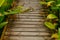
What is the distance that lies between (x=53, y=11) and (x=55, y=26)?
2.60ft

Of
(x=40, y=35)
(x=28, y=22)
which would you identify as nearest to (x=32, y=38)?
(x=40, y=35)

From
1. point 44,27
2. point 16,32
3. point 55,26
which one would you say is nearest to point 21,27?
point 16,32

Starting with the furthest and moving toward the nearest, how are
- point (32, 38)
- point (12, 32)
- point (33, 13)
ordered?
point (33, 13)
point (12, 32)
point (32, 38)

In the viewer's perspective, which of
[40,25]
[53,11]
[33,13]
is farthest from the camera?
[33,13]

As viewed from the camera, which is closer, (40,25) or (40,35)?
(40,35)

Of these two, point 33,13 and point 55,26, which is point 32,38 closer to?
point 55,26

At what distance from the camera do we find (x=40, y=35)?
3.68m

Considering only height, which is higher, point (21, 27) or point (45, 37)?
point (21, 27)

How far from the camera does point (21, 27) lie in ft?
13.2

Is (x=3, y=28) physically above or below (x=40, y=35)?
above

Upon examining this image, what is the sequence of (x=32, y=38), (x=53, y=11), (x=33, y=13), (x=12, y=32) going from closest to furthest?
(x=32, y=38), (x=12, y=32), (x=53, y=11), (x=33, y=13)

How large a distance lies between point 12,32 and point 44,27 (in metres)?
0.77

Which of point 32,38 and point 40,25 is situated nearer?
point 32,38

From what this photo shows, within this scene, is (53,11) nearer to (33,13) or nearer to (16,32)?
(33,13)
